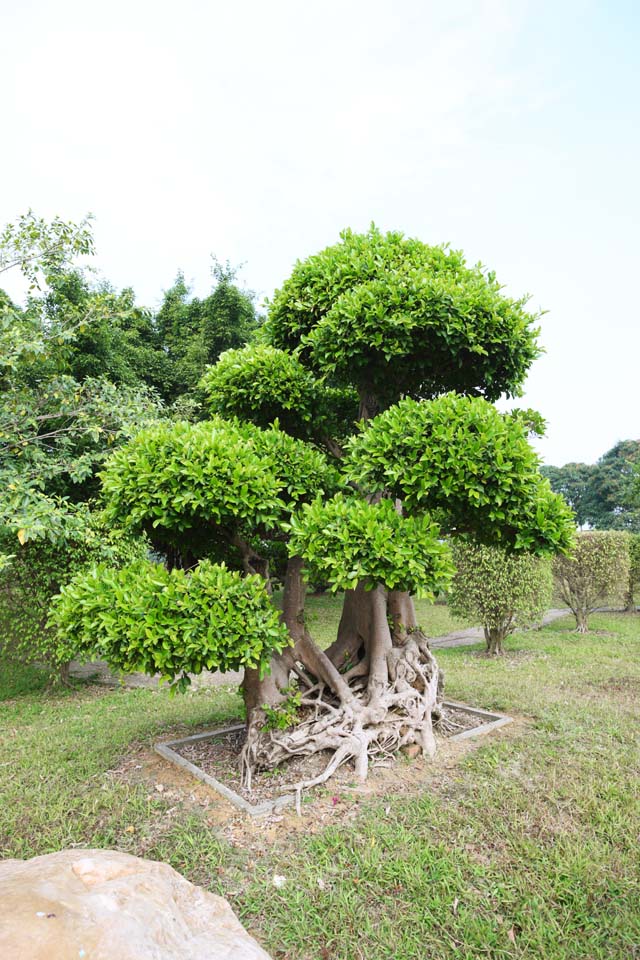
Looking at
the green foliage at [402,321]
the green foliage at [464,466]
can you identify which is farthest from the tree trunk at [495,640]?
the green foliage at [464,466]

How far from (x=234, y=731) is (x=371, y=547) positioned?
274cm

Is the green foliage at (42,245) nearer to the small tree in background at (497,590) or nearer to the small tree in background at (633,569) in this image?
the small tree in background at (497,590)

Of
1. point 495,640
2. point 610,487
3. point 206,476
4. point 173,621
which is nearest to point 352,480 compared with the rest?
point 206,476

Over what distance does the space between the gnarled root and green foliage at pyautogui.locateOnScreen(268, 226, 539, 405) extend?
2307 millimetres

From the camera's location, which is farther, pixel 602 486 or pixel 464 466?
pixel 602 486

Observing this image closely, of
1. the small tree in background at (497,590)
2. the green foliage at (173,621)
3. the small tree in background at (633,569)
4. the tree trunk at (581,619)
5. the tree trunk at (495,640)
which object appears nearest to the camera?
the green foliage at (173,621)

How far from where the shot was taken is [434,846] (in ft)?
10.2

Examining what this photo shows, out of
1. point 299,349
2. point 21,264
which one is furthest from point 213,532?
point 21,264

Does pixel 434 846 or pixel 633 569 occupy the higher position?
pixel 633 569

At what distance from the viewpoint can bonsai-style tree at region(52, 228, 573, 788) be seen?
3566mm

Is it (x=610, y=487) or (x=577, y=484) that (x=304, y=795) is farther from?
(x=577, y=484)

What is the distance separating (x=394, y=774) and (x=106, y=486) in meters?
2.78

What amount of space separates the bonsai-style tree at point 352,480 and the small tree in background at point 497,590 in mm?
4324

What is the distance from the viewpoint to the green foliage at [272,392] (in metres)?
4.44
